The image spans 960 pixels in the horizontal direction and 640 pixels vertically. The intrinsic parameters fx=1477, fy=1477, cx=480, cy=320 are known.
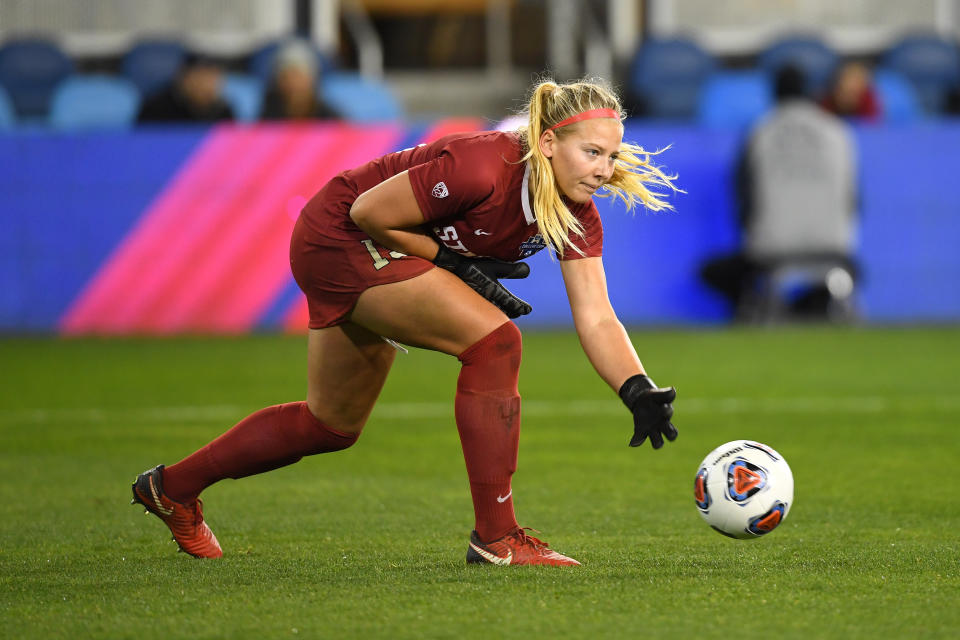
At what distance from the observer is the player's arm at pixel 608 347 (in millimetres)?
4055

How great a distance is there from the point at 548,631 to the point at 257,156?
33.8ft

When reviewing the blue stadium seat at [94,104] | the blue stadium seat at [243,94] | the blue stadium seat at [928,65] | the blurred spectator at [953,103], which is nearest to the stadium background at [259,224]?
the blue stadium seat at [94,104]

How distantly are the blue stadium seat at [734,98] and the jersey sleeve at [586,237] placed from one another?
1161 cm

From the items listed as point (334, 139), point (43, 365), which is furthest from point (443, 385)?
point (334, 139)

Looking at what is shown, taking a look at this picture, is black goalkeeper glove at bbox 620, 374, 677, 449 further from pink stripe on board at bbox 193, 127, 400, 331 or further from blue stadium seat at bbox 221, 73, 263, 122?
blue stadium seat at bbox 221, 73, 263, 122

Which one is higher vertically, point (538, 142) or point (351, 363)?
point (538, 142)

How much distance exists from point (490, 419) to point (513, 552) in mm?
389

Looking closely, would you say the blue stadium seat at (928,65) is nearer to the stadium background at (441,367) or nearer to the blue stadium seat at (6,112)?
the stadium background at (441,367)

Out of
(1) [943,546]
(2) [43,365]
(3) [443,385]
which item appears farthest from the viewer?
(2) [43,365]

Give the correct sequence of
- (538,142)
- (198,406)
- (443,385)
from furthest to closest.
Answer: (443,385) → (198,406) → (538,142)

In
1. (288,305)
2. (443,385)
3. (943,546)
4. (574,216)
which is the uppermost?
(574,216)

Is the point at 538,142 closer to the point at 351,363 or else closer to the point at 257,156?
the point at 351,363

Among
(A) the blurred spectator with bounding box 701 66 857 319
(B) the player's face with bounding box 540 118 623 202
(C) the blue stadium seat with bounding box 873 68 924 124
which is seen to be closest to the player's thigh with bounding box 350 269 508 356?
(B) the player's face with bounding box 540 118 623 202

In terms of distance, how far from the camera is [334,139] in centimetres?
1328
